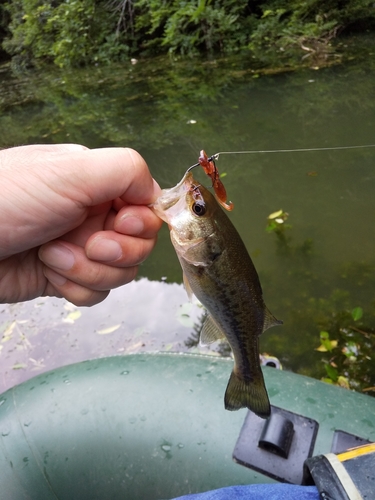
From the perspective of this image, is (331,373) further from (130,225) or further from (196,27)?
(196,27)

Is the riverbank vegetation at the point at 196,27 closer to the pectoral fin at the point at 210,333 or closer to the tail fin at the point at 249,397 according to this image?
the pectoral fin at the point at 210,333

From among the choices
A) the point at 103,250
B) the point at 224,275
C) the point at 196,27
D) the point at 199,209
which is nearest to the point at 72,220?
the point at 103,250

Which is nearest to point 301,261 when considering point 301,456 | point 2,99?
point 301,456

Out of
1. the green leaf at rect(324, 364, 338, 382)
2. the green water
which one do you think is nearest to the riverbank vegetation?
the green water

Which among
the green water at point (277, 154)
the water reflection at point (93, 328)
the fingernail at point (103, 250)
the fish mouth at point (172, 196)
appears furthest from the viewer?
the green water at point (277, 154)

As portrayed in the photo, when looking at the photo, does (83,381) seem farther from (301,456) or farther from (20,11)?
(20,11)

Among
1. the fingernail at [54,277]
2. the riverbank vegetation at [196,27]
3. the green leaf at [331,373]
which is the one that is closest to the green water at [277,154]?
the green leaf at [331,373]
